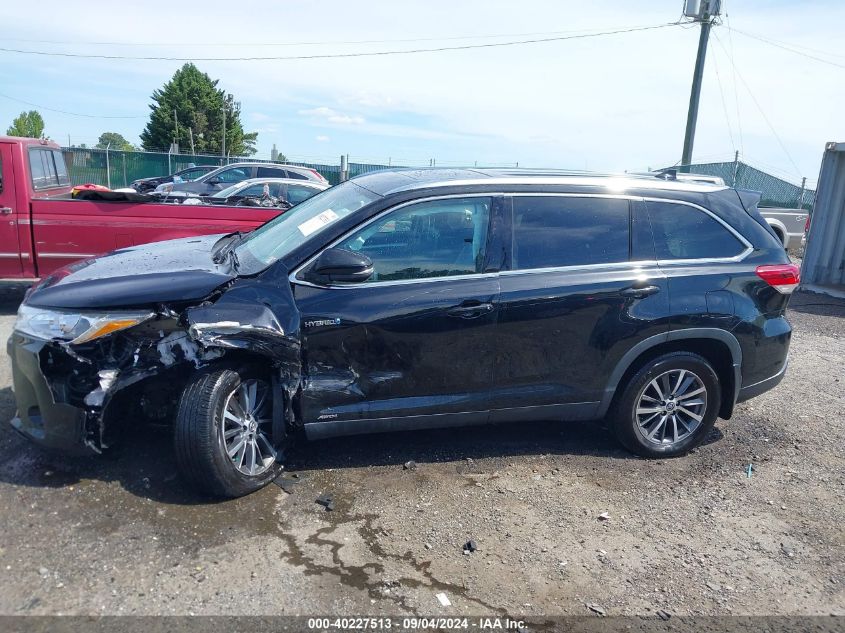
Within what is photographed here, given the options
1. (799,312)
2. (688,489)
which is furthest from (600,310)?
(799,312)

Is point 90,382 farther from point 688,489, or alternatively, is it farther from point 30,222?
point 30,222

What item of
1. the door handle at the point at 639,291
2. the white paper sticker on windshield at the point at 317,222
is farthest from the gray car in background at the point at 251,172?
the door handle at the point at 639,291

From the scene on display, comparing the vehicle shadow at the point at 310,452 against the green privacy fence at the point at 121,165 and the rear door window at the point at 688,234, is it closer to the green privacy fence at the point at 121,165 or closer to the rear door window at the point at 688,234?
the rear door window at the point at 688,234

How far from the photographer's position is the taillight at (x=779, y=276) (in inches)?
185

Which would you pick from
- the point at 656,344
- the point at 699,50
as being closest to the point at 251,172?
the point at 699,50

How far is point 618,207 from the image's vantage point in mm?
4594

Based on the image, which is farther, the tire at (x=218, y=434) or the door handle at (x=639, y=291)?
the door handle at (x=639, y=291)

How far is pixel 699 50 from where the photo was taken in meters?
20.4

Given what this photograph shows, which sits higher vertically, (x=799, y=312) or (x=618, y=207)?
(x=618, y=207)

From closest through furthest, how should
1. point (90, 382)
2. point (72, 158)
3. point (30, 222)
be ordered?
point (90, 382), point (30, 222), point (72, 158)

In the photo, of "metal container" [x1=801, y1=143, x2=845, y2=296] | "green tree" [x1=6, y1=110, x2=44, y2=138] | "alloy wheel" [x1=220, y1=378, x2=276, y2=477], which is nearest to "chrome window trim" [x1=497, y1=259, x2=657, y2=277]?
"alloy wheel" [x1=220, y1=378, x2=276, y2=477]

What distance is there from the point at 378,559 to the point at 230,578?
72 cm

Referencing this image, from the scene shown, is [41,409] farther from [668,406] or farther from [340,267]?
[668,406]

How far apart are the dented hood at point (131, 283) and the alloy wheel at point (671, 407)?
2869 mm
